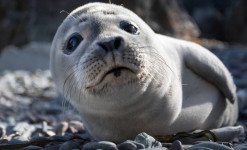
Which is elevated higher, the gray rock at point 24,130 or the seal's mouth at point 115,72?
the seal's mouth at point 115,72

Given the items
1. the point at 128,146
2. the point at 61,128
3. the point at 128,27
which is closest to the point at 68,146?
the point at 128,146

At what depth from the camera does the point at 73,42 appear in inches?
96.7

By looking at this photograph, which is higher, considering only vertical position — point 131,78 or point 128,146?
point 131,78

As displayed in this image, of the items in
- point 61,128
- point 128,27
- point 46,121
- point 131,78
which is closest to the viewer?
point 131,78

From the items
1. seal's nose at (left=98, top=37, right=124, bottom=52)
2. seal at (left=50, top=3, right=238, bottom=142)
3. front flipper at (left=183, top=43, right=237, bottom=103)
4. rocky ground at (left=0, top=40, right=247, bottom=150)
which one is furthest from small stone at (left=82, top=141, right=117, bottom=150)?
front flipper at (left=183, top=43, right=237, bottom=103)

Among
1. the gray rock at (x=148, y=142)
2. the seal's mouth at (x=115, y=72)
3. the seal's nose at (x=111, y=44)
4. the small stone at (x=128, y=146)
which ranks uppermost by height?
the seal's nose at (x=111, y=44)

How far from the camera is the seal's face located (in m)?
2.01

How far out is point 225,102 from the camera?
2996mm

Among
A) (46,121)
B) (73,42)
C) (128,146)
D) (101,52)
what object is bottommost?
(128,146)

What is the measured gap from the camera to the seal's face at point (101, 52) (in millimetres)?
2012

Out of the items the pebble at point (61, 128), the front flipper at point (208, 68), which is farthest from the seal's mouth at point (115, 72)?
the pebble at point (61, 128)

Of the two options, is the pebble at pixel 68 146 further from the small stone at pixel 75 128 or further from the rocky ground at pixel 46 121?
the small stone at pixel 75 128

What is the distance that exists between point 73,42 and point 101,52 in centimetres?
51

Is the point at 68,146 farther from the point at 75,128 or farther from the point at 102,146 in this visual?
the point at 75,128
